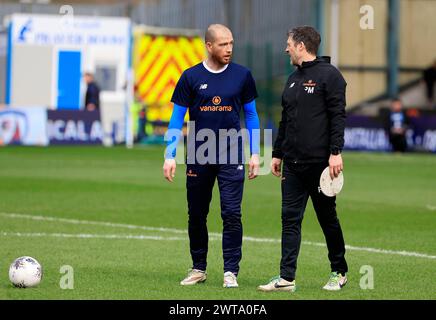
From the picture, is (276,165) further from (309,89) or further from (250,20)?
(250,20)

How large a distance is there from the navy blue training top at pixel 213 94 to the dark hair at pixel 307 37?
2.59 feet

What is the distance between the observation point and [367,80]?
44.7m

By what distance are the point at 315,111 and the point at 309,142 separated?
264 millimetres

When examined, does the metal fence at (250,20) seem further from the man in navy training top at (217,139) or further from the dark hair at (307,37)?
the dark hair at (307,37)

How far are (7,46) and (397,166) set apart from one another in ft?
50.4

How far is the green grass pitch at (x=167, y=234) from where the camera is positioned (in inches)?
418

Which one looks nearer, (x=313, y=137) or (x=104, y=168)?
(x=313, y=137)

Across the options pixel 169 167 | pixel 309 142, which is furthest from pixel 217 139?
pixel 309 142

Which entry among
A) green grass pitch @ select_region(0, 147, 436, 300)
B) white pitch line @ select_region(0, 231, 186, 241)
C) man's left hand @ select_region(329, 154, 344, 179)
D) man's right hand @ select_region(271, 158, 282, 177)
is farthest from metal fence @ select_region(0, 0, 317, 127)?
man's left hand @ select_region(329, 154, 344, 179)

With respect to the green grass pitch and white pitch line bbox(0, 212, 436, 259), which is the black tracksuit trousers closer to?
the green grass pitch

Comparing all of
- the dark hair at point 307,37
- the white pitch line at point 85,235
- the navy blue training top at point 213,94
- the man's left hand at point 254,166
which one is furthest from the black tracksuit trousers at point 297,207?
the white pitch line at point 85,235

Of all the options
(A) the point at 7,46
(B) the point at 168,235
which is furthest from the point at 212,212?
(A) the point at 7,46

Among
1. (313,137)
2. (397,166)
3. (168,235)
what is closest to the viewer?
(313,137)

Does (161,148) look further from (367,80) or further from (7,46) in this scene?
(367,80)
